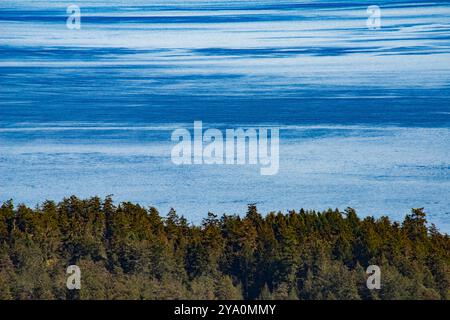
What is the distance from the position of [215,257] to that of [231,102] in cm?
1359

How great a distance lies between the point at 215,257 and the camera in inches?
350

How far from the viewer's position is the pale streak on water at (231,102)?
1503 cm

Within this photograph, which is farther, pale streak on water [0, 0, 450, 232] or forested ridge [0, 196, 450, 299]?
pale streak on water [0, 0, 450, 232]

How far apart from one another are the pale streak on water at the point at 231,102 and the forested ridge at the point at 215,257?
3.87 meters

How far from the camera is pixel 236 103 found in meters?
22.2

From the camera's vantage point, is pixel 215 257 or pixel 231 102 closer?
pixel 215 257

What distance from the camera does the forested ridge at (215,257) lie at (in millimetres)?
8273

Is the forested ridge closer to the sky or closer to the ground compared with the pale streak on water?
closer to the ground

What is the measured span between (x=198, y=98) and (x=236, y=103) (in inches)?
42.7

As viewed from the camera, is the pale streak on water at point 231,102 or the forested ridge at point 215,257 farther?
the pale streak on water at point 231,102

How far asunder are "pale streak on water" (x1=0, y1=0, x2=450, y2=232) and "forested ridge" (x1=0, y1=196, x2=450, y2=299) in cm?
387

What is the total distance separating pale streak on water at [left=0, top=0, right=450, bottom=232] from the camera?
49.3ft

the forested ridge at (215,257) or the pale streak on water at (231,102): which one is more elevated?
the pale streak on water at (231,102)
